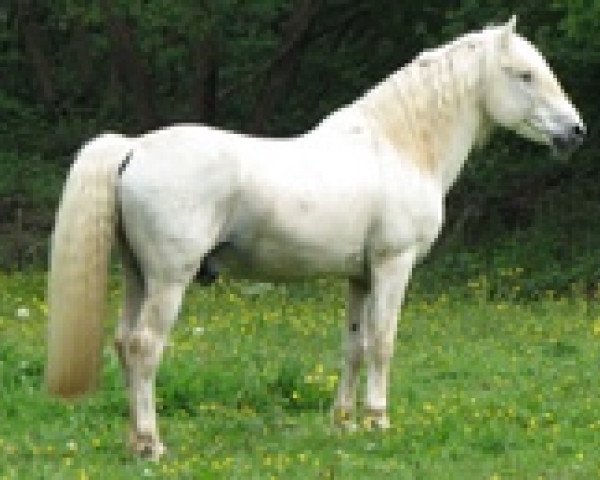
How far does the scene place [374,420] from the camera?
Result: 9328mm

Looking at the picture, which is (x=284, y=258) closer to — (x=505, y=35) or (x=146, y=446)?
(x=146, y=446)

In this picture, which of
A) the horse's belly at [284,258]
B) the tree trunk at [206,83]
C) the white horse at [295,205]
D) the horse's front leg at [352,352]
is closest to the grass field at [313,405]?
the horse's front leg at [352,352]

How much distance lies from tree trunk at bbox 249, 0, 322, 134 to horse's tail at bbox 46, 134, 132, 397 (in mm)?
17667

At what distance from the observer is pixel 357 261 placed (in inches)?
360

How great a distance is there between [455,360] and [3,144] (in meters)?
16.2

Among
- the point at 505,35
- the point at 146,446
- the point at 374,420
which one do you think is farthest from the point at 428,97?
the point at 146,446

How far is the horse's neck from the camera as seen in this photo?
30.7 feet

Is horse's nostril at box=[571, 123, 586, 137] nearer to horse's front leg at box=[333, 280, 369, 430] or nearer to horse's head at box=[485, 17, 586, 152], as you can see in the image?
horse's head at box=[485, 17, 586, 152]

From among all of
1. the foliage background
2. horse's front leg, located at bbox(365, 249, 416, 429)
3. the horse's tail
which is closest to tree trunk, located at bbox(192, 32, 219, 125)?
the foliage background

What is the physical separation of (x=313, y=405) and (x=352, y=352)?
892mm

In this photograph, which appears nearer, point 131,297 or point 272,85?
point 131,297

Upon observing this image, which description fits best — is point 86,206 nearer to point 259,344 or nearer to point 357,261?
point 357,261

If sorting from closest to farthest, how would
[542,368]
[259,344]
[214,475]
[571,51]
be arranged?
[214,475] < [542,368] < [259,344] < [571,51]

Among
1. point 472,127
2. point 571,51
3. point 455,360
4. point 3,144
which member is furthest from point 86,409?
point 3,144
